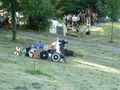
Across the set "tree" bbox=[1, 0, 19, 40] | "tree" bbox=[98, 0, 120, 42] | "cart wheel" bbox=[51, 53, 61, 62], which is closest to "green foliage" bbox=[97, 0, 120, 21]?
"tree" bbox=[98, 0, 120, 42]

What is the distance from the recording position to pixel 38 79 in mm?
8828

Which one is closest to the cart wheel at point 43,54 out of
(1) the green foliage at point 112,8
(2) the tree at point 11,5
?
(2) the tree at point 11,5

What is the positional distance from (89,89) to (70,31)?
91.0 feet

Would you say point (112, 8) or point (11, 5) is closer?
point (11, 5)

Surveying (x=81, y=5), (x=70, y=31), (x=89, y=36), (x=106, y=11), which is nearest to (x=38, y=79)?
(x=106, y=11)

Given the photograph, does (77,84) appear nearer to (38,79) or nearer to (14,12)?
(38,79)

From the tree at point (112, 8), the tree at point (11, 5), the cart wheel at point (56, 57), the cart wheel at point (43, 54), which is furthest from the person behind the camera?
the tree at point (112, 8)

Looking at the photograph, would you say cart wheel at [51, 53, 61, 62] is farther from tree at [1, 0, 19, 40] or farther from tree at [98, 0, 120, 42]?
tree at [98, 0, 120, 42]

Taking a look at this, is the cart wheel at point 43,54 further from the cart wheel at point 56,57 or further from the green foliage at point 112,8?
the green foliage at point 112,8

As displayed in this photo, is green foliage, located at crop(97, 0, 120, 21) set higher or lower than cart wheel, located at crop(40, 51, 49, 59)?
higher

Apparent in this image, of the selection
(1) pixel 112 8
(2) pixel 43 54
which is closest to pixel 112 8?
(1) pixel 112 8

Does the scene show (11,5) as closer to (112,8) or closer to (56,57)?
(56,57)

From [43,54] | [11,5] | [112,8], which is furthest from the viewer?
[112,8]

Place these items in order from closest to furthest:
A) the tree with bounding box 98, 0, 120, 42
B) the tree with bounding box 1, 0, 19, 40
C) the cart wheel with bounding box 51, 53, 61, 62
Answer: the cart wheel with bounding box 51, 53, 61, 62
the tree with bounding box 1, 0, 19, 40
the tree with bounding box 98, 0, 120, 42
